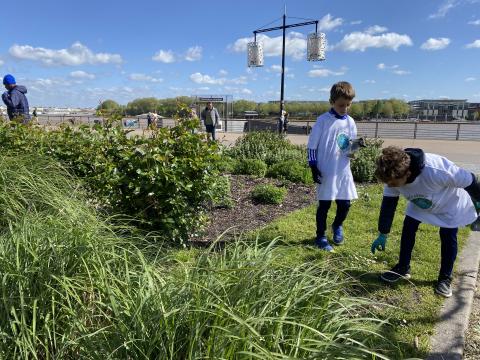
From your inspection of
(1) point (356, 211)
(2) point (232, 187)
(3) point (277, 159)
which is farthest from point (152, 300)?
(3) point (277, 159)

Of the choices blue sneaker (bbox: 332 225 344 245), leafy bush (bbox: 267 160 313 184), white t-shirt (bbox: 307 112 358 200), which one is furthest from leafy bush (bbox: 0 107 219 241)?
leafy bush (bbox: 267 160 313 184)

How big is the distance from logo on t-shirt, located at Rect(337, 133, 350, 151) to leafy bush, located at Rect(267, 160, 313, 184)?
3442mm

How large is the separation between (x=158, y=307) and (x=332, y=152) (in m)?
2.81

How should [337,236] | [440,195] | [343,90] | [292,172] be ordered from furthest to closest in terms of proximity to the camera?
[292,172]
[337,236]
[343,90]
[440,195]

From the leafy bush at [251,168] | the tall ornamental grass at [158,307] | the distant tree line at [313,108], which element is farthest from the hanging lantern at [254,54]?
the distant tree line at [313,108]

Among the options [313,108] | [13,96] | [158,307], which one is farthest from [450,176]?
[313,108]

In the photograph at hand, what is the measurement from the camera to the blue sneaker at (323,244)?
4154mm

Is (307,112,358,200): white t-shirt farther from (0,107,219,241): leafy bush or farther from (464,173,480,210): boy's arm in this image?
(464,173,480,210): boy's arm

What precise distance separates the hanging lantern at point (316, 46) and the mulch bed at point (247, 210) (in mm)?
9380

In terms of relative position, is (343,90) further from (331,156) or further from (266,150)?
(266,150)

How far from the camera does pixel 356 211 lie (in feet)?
19.1

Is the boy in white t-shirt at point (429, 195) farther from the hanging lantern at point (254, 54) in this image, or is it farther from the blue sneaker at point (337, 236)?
the hanging lantern at point (254, 54)

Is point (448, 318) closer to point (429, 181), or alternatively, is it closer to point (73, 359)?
point (429, 181)

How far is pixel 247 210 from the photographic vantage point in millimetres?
5805
